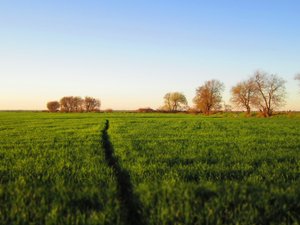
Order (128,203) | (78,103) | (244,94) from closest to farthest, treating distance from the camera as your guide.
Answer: (128,203), (244,94), (78,103)

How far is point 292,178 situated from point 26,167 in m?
7.75

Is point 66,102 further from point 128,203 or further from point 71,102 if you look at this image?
point 128,203

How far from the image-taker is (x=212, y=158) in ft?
33.1

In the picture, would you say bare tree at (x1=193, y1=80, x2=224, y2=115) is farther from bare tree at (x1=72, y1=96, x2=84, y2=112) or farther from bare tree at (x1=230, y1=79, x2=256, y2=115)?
bare tree at (x1=72, y1=96, x2=84, y2=112)

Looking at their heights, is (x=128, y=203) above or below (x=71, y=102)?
below

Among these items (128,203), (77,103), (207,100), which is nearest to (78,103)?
(77,103)

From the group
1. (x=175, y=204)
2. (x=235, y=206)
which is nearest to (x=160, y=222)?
(x=175, y=204)

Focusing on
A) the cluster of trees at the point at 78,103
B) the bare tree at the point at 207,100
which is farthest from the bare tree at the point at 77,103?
the bare tree at the point at 207,100

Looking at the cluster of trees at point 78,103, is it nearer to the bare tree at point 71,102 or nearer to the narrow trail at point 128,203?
the bare tree at point 71,102

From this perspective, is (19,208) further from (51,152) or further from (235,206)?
(51,152)

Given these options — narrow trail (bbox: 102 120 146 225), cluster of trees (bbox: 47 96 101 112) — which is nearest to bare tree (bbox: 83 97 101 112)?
cluster of trees (bbox: 47 96 101 112)

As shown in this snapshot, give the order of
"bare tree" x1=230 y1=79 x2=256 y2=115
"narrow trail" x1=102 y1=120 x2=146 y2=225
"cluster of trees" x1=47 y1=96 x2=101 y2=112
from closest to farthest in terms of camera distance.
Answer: "narrow trail" x1=102 y1=120 x2=146 y2=225 < "bare tree" x1=230 y1=79 x2=256 y2=115 < "cluster of trees" x1=47 y1=96 x2=101 y2=112

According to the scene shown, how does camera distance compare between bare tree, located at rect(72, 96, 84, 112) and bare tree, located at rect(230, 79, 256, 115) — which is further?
bare tree, located at rect(72, 96, 84, 112)

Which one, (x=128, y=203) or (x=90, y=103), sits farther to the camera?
(x=90, y=103)
